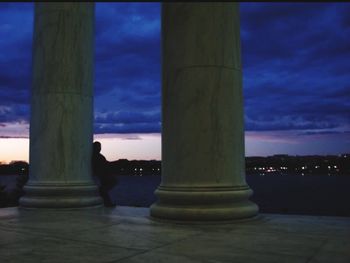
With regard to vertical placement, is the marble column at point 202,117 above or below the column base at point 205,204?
above

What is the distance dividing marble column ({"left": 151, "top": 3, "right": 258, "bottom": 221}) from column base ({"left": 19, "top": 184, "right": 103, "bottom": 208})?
63.8ft

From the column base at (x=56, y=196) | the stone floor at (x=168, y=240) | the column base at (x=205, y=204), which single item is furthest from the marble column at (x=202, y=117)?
the column base at (x=56, y=196)

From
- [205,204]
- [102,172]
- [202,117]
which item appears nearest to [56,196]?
[102,172]

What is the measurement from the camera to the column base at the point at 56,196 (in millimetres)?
72812

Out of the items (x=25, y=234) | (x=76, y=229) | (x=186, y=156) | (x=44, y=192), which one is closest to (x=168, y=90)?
(x=186, y=156)

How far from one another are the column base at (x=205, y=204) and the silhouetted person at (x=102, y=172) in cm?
2539

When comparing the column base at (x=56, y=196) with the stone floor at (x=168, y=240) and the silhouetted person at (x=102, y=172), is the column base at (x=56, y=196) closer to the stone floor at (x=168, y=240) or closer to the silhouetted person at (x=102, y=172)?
the silhouetted person at (x=102, y=172)

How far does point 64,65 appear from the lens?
75438mm

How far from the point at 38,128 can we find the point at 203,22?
3266 centimetres

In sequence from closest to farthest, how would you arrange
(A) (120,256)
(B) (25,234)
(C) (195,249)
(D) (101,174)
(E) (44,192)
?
(A) (120,256)
(C) (195,249)
(B) (25,234)
(E) (44,192)
(D) (101,174)

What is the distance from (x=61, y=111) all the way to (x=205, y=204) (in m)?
30.4

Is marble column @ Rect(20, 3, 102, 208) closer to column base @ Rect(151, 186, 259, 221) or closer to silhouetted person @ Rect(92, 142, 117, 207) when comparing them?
silhouetted person @ Rect(92, 142, 117, 207)

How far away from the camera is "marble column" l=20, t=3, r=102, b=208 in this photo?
74188 millimetres

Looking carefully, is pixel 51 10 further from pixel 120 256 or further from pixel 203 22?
pixel 120 256
